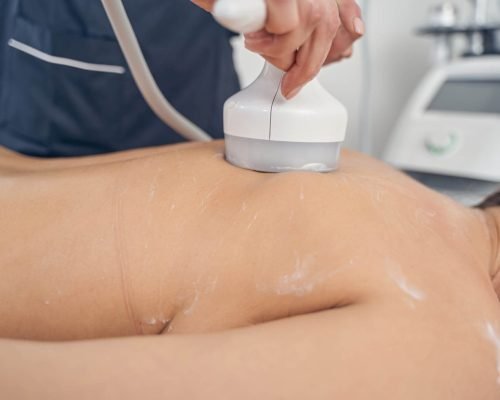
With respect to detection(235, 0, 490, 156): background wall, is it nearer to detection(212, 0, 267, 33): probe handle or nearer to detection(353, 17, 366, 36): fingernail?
detection(353, 17, 366, 36): fingernail

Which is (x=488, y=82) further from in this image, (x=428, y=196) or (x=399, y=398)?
(x=399, y=398)

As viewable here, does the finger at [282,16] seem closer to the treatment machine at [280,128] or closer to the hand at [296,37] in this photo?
the hand at [296,37]

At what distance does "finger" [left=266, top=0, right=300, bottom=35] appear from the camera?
533 mm

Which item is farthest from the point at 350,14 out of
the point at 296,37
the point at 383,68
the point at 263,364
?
the point at 383,68

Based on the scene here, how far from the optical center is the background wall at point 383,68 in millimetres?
1841

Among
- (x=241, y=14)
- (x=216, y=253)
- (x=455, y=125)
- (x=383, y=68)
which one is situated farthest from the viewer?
(x=383, y=68)

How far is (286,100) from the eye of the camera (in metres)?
0.68

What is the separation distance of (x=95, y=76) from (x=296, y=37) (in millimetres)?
700

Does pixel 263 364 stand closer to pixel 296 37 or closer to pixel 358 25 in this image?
pixel 296 37

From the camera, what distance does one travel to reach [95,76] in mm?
1190

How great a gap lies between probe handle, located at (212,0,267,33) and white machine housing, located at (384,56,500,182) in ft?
2.57

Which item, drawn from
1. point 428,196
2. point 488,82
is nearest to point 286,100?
point 428,196

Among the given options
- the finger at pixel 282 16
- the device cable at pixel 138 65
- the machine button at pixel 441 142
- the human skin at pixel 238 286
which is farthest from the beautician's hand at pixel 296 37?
the machine button at pixel 441 142

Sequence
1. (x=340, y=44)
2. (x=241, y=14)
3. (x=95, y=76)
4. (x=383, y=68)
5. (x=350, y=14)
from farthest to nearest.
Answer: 1. (x=383, y=68)
2. (x=95, y=76)
3. (x=340, y=44)
4. (x=350, y=14)
5. (x=241, y=14)
